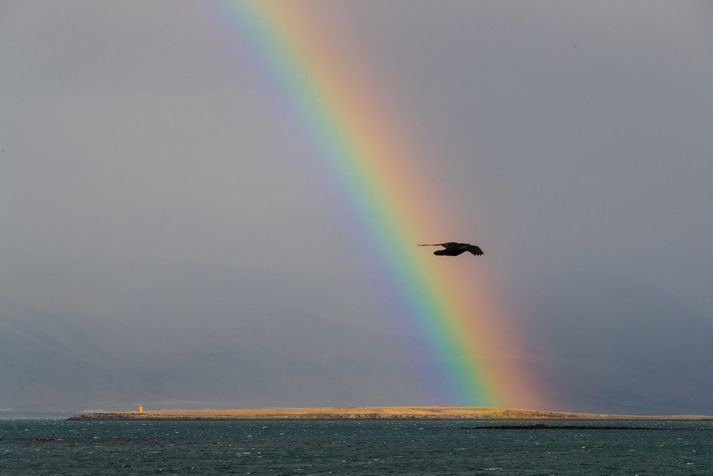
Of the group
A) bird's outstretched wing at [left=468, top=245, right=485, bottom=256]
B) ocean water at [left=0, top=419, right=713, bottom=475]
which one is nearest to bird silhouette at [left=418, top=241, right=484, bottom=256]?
bird's outstretched wing at [left=468, top=245, right=485, bottom=256]

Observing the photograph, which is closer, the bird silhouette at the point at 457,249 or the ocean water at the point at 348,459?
the bird silhouette at the point at 457,249

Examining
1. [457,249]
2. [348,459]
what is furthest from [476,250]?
[348,459]

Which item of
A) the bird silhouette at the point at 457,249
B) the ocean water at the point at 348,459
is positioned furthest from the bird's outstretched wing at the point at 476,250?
the ocean water at the point at 348,459

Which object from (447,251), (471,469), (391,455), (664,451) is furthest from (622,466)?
(447,251)

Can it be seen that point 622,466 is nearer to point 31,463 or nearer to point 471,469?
point 471,469

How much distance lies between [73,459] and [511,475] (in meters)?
60.3

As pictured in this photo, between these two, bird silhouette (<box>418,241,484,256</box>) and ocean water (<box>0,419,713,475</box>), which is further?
ocean water (<box>0,419,713,475</box>)

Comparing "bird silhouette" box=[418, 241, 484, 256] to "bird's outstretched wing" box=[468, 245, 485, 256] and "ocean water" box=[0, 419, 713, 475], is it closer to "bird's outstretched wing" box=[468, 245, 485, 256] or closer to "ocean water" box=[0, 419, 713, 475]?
"bird's outstretched wing" box=[468, 245, 485, 256]

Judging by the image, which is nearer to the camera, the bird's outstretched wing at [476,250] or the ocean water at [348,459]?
the bird's outstretched wing at [476,250]

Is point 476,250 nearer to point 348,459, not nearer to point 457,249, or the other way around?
point 457,249

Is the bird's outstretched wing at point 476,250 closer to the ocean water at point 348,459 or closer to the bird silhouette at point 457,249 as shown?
the bird silhouette at point 457,249

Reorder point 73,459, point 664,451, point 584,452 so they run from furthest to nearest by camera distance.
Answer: point 664,451, point 584,452, point 73,459

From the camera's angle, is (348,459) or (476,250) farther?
(348,459)

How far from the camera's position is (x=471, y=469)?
117 m
